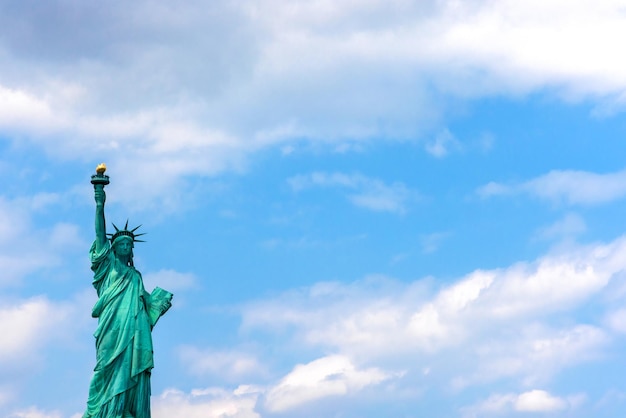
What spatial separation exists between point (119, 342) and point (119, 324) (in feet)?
1.92

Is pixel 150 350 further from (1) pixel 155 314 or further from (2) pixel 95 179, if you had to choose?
(2) pixel 95 179

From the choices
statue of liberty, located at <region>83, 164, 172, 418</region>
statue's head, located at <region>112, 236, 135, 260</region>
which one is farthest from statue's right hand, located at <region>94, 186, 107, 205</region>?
statue's head, located at <region>112, 236, 135, 260</region>

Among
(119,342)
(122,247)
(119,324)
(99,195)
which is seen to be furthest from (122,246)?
(119,342)

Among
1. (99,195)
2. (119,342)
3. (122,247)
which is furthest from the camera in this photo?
(122,247)

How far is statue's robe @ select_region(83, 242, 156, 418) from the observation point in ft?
121

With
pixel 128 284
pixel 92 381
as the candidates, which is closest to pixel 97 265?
pixel 128 284

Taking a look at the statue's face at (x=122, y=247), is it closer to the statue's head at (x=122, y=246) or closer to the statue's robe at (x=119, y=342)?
the statue's head at (x=122, y=246)

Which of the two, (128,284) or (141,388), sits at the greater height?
(128,284)

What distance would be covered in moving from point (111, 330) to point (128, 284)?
1531 millimetres

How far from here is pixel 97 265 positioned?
38688 millimetres

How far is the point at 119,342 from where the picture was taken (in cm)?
3756

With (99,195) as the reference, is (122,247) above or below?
below

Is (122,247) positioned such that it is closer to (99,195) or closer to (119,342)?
(99,195)

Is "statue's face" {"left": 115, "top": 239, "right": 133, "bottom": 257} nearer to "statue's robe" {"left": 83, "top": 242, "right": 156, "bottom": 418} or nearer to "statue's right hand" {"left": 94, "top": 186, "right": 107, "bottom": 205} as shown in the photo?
"statue's robe" {"left": 83, "top": 242, "right": 156, "bottom": 418}
